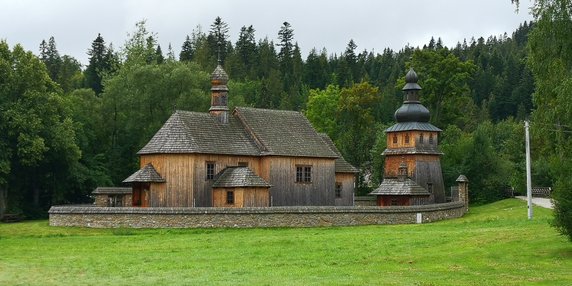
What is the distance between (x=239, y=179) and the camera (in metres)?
48.7

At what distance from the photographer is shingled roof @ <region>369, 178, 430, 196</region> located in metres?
56.6

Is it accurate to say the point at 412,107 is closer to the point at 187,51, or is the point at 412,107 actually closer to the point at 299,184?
the point at 299,184

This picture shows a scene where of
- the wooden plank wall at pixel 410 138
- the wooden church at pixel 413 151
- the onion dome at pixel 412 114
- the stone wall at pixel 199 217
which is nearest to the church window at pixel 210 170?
the stone wall at pixel 199 217

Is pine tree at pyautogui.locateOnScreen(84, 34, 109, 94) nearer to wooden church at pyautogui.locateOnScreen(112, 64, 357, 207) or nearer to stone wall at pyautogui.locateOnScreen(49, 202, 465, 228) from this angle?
wooden church at pyautogui.locateOnScreen(112, 64, 357, 207)

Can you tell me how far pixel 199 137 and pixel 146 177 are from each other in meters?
3.80

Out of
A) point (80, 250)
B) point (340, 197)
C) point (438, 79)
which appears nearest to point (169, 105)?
point (340, 197)

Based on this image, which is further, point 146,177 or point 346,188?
point 346,188

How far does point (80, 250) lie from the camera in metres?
33.2

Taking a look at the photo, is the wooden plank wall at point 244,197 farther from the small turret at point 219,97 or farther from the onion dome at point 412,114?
the onion dome at point 412,114

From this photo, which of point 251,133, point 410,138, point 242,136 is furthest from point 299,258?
point 410,138

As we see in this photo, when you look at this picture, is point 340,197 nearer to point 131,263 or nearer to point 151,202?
point 151,202

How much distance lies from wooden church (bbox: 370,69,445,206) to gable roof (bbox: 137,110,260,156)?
11423mm

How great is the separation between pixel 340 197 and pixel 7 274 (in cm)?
3451

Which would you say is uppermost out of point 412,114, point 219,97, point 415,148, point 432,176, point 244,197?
point 219,97
